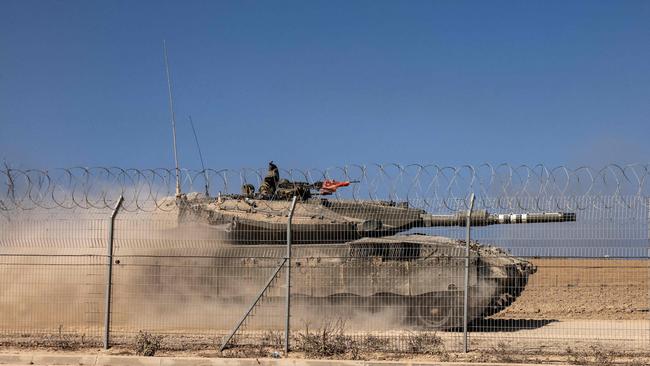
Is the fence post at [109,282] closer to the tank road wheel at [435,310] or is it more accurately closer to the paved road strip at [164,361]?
the paved road strip at [164,361]

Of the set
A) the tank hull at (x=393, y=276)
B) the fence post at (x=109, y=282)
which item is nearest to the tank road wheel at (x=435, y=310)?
the tank hull at (x=393, y=276)

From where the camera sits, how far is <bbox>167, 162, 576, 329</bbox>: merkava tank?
51.4 feet

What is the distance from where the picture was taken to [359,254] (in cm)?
1633

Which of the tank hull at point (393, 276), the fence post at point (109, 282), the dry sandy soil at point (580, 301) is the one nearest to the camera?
the fence post at point (109, 282)

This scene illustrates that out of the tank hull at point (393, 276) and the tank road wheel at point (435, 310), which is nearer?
the tank road wheel at point (435, 310)

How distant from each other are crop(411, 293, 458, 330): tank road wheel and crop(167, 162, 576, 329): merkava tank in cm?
2

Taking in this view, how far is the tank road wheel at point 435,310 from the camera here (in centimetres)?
1485

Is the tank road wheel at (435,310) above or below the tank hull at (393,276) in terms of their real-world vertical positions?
below

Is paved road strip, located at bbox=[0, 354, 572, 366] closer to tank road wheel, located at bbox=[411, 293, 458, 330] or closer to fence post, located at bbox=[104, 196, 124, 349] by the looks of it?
fence post, located at bbox=[104, 196, 124, 349]

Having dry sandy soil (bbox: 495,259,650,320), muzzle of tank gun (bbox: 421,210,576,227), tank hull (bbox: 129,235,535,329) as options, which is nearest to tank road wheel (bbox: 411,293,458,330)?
tank hull (bbox: 129,235,535,329)

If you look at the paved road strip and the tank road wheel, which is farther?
the tank road wheel

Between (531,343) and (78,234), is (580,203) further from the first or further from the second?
(78,234)

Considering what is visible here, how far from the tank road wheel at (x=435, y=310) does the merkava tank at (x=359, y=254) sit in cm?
2

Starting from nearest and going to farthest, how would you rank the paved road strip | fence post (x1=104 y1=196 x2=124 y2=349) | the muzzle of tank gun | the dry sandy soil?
1. the paved road strip
2. fence post (x1=104 y1=196 x2=124 y2=349)
3. the muzzle of tank gun
4. the dry sandy soil
